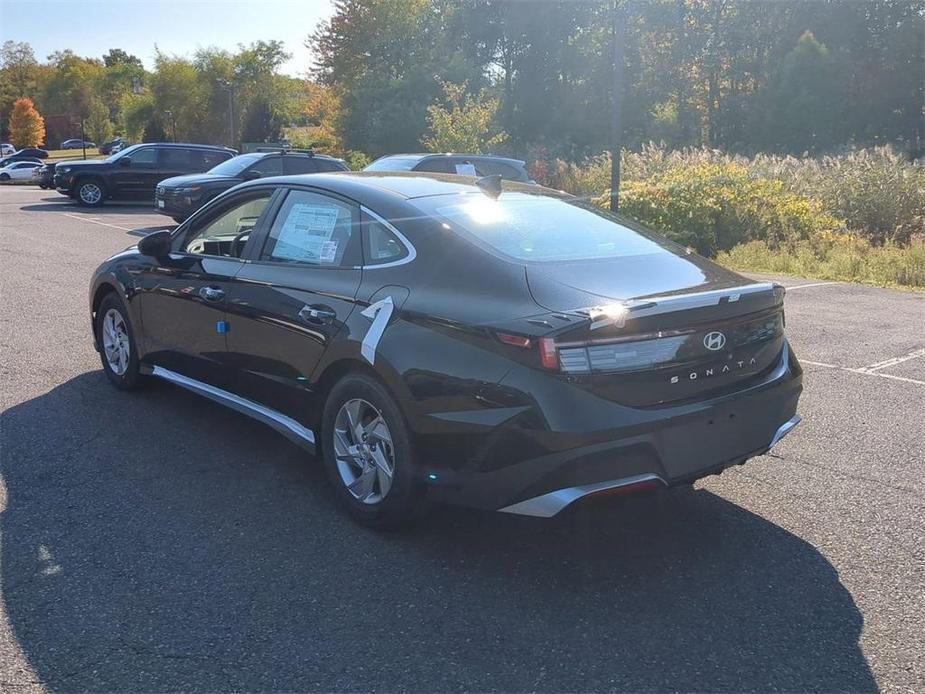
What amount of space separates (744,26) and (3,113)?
7429 cm

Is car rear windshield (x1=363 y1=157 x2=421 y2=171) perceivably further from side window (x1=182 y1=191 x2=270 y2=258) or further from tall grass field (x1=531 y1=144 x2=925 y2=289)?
side window (x1=182 y1=191 x2=270 y2=258)

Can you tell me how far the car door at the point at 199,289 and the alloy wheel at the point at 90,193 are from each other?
19187mm

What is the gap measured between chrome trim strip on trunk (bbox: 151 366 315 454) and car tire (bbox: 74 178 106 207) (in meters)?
19.3

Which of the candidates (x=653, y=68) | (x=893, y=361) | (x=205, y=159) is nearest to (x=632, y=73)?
(x=653, y=68)

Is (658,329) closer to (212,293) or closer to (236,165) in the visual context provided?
(212,293)

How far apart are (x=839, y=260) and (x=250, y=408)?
10876mm

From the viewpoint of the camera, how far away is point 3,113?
90.8 metres

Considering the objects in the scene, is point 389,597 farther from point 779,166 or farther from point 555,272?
point 779,166

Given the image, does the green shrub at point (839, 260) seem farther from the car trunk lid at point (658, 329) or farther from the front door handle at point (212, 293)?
the front door handle at point (212, 293)

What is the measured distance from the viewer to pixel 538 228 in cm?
429

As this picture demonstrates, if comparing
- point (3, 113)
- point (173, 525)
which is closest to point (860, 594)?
point (173, 525)

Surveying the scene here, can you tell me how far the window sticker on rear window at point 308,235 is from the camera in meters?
4.43

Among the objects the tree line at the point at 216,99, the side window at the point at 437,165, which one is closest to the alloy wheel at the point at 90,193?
the side window at the point at 437,165

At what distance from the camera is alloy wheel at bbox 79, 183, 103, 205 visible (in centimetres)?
2302
